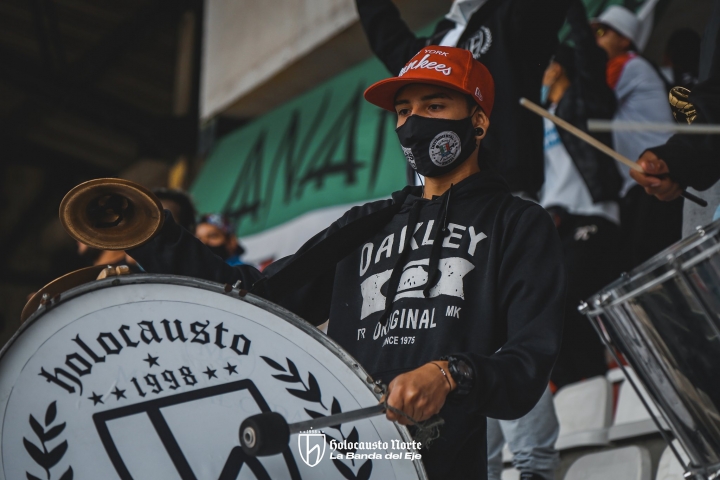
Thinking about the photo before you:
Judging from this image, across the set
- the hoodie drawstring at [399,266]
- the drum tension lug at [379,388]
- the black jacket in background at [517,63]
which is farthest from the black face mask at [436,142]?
the black jacket in background at [517,63]

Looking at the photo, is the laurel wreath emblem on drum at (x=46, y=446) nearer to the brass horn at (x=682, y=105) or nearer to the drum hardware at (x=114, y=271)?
the drum hardware at (x=114, y=271)

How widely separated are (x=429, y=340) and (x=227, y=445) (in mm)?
485

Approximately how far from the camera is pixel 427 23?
695cm

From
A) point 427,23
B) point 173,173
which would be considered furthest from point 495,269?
point 173,173

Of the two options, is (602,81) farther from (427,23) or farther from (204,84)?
(204,84)

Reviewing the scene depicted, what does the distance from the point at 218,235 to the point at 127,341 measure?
8.72 ft

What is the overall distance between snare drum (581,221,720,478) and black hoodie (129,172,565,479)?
0.18m

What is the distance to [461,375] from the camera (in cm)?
173

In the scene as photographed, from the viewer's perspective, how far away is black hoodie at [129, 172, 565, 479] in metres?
1.88

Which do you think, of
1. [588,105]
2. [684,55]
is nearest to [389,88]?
[588,105]

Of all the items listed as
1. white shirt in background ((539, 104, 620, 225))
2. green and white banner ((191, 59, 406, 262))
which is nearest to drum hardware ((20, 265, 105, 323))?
white shirt in background ((539, 104, 620, 225))

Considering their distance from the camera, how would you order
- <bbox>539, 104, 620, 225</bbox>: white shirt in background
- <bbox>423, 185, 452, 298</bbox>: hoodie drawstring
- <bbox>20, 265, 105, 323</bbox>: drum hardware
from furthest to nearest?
<bbox>539, 104, 620, 225</bbox>: white shirt in background → <bbox>423, 185, 452, 298</bbox>: hoodie drawstring → <bbox>20, 265, 105, 323</bbox>: drum hardware

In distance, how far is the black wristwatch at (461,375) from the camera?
67.9 inches

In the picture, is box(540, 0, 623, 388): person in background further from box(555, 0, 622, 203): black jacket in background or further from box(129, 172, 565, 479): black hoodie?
box(129, 172, 565, 479): black hoodie
